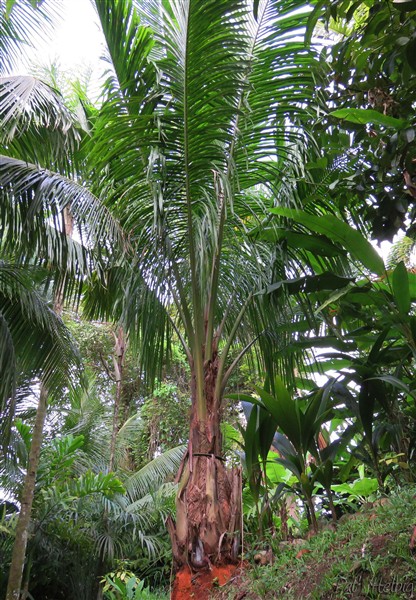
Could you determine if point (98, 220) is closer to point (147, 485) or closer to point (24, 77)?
point (24, 77)

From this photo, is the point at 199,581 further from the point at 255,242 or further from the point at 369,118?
the point at 369,118

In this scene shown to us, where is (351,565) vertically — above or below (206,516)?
below

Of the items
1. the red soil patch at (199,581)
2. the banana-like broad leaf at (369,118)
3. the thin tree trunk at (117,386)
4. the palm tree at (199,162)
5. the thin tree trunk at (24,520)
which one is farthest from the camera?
the thin tree trunk at (117,386)

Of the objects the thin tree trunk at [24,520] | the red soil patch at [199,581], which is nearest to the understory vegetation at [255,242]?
the red soil patch at [199,581]

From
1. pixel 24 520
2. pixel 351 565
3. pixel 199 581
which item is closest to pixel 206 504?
pixel 199 581

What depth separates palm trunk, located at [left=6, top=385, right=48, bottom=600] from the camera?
6.24 meters

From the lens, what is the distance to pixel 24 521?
6.46 meters

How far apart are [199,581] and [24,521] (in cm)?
422

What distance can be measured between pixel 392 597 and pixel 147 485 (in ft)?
25.9

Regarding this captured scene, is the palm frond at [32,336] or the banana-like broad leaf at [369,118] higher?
the palm frond at [32,336]

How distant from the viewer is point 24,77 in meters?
4.47

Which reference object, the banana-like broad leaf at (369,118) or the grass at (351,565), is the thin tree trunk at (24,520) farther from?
the banana-like broad leaf at (369,118)

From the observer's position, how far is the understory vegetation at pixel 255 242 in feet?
7.95

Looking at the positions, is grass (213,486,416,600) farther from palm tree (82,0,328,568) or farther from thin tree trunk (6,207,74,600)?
thin tree trunk (6,207,74,600)
